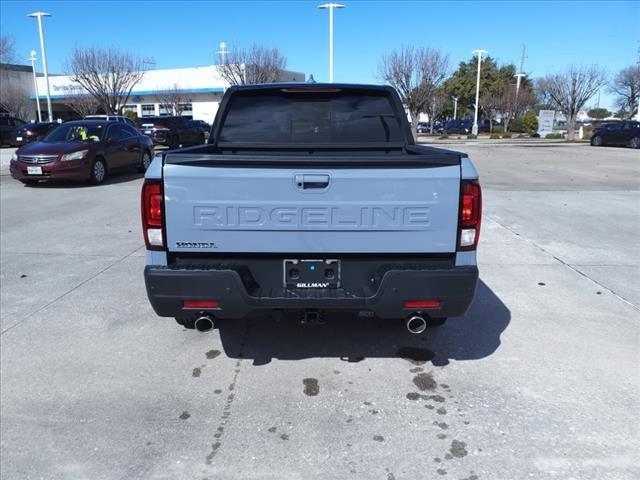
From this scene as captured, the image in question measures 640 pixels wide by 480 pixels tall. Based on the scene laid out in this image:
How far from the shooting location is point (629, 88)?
68.4m

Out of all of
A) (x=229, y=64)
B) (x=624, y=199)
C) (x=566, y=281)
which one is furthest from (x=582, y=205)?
(x=229, y=64)

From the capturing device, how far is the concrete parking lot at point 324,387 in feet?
9.45

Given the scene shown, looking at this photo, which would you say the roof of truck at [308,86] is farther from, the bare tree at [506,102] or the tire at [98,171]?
the bare tree at [506,102]

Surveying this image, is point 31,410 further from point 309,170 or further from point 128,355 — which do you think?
point 309,170

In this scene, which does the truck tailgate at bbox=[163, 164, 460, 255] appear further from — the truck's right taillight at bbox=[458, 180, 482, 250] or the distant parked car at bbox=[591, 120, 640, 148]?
the distant parked car at bbox=[591, 120, 640, 148]

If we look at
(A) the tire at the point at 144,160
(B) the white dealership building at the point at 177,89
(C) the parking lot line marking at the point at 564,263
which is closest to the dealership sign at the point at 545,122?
(B) the white dealership building at the point at 177,89

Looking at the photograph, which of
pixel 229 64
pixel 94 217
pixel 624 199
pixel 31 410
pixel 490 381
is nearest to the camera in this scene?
pixel 31 410

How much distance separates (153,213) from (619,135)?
3472 centimetres

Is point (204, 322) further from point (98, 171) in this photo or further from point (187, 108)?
point (187, 108)

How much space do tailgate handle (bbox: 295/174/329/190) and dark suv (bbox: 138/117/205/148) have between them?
23.5m

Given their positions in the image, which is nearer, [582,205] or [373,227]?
[373,227]

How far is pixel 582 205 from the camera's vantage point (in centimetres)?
1059

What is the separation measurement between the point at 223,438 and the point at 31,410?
52.5 inches

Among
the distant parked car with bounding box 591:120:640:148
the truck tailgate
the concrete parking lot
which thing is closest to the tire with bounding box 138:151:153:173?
the concrete parking lot
